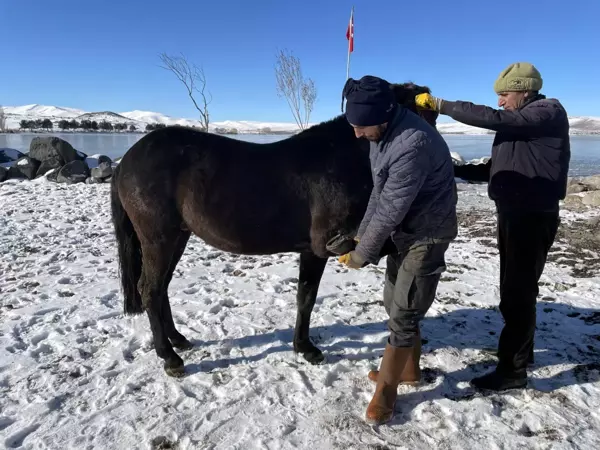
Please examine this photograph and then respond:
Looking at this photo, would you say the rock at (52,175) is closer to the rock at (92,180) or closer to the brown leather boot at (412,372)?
the rock at (92,180)

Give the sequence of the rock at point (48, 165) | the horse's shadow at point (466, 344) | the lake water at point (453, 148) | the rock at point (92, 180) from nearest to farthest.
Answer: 1. the horse's shadow at point (466, 344)
2. the rock at point (92, 180)
3. the rock at point (48, 165)
4. the lake water at point (453, 148)

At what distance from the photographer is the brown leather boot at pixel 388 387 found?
8.16ft

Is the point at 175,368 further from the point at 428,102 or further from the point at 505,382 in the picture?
the point at 428,102

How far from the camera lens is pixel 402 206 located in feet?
6.86

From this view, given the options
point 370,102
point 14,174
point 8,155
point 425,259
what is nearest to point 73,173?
point 14,174

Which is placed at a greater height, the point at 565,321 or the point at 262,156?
the point at 262,156

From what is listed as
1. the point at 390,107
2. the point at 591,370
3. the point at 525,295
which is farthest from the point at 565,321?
the point at 390,107

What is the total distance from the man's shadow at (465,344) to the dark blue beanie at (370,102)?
1936mm

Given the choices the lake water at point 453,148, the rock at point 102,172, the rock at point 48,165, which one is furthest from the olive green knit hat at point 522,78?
the lake water at point 453,148

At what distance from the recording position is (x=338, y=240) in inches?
106

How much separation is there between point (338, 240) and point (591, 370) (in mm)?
2237

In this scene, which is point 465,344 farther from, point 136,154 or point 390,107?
point 136,154

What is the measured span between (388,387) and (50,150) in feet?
46.2

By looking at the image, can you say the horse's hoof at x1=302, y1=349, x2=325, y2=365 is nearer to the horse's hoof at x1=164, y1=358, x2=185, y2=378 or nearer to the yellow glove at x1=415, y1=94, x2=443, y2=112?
the horse's hoof at x1=164, y1=358, x2=185, y2=378
